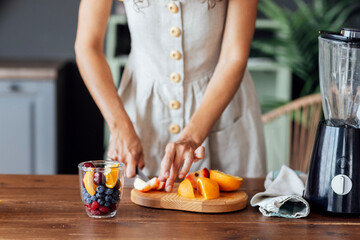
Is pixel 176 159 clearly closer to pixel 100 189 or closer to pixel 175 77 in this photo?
pixel 100 189

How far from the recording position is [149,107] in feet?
5.85

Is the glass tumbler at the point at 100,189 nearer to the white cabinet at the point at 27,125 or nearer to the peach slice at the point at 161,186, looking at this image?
the peach slice at the point at 161,186

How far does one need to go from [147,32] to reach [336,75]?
646mm

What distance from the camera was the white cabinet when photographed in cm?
303

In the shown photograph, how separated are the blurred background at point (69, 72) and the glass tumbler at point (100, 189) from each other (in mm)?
1660

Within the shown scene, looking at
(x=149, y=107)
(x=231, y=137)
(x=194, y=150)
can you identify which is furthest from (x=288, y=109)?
(x=194, y=150)

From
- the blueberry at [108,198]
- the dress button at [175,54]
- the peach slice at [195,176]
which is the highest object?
the dress button at [175,54]

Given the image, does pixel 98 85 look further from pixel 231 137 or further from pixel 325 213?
pixel 325 213

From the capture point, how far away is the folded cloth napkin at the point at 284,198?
1.20 metres

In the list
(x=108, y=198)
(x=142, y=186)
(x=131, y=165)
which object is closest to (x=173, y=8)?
(x=131, y=165)

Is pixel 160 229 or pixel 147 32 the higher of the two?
pixel 147 32

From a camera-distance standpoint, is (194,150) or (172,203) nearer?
(172,203)

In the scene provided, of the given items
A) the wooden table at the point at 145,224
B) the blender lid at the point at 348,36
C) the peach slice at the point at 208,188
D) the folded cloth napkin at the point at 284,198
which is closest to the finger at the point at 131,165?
the wooden table at the point at 145,224

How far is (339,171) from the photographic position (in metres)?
1.20
